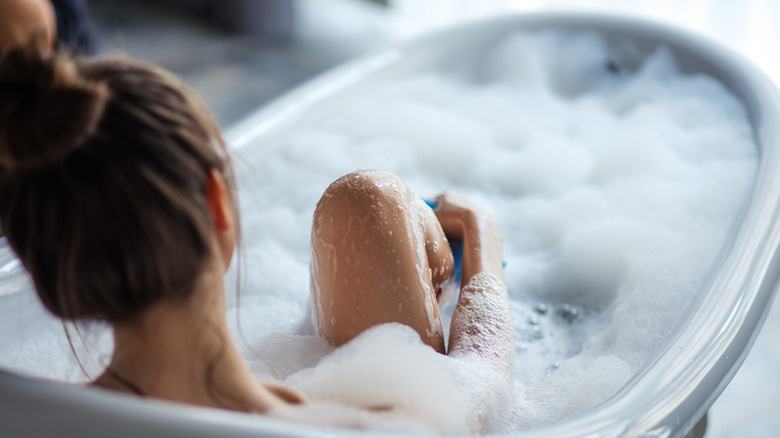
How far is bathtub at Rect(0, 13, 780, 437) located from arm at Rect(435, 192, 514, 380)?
0.70 feet

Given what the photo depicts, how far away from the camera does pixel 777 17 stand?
6.91 ft

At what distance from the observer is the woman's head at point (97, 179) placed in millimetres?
568

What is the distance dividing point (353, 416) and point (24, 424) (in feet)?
1.04

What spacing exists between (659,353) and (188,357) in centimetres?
57

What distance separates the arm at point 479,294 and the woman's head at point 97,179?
0.48 metres

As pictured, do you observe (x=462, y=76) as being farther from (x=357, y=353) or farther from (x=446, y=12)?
(x=357, y=353)

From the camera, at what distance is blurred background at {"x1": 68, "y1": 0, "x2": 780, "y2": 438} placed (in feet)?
7.27

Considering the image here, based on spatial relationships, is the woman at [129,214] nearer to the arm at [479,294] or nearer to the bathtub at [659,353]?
the bathtub at [659,353]

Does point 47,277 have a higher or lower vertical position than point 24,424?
higher

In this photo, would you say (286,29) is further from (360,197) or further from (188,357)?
(188,357)

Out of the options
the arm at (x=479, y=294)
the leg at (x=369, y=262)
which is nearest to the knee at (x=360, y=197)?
the leg at (x=369, y=262)

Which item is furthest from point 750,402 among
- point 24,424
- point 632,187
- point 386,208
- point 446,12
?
point 446,12

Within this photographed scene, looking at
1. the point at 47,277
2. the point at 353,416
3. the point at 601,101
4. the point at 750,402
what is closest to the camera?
the point at 47,277

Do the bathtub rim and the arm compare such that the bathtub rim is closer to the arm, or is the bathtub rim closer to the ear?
the arm
